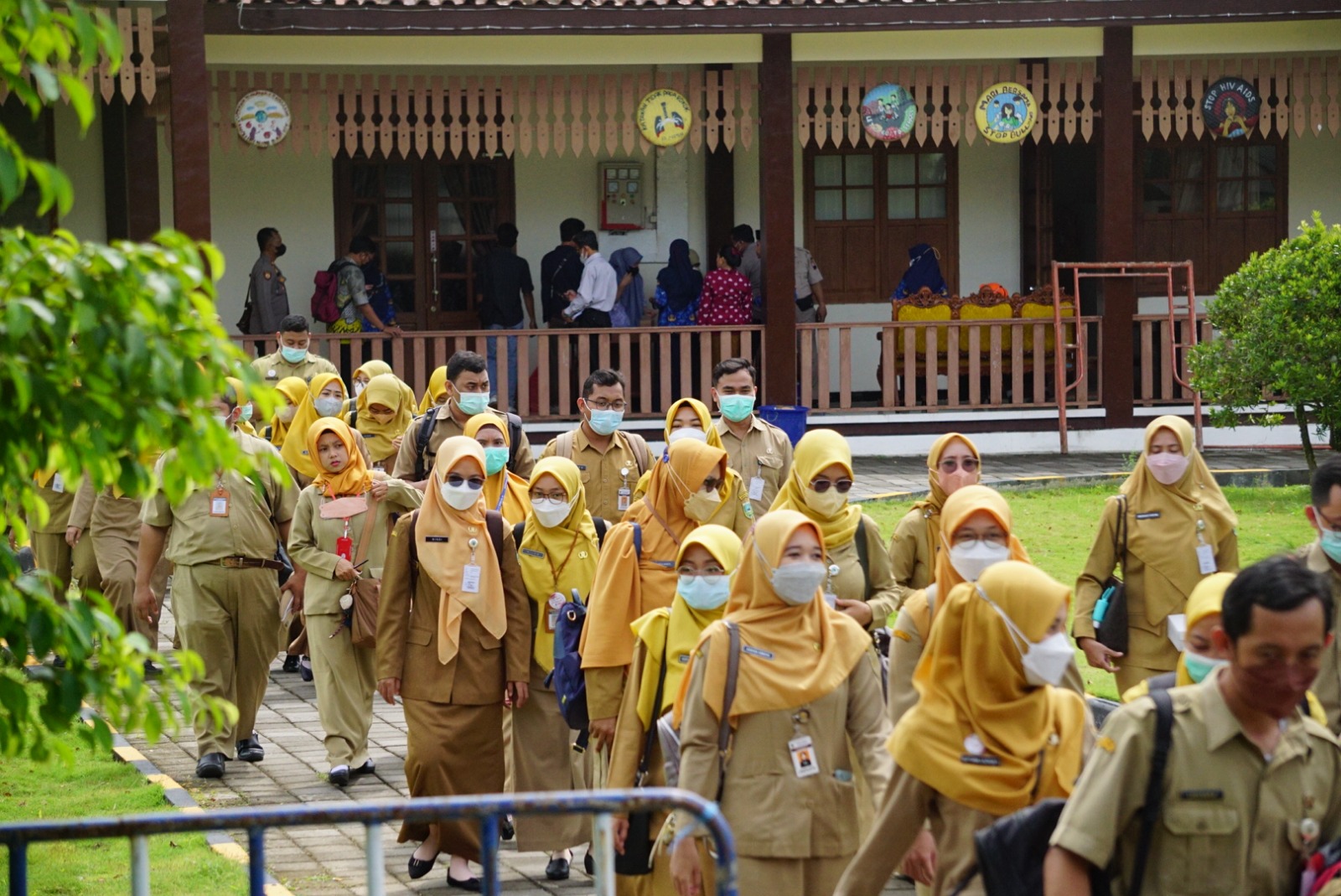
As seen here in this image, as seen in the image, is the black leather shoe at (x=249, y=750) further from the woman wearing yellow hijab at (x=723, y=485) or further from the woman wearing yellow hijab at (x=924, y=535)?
the woman wearing yellow hijab at (x=924, y=535)

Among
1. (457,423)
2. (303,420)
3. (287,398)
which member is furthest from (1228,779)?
(287,398)

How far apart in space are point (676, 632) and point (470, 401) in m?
4.37

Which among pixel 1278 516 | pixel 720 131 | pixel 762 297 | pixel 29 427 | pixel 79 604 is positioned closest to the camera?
pixel 29 427

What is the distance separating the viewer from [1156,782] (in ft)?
12.0

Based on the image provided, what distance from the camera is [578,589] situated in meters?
7.68

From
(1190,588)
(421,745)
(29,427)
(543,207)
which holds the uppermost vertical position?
(543,207)

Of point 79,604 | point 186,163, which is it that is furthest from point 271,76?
point 79,604

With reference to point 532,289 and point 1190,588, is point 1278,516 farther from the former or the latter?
point 532,289

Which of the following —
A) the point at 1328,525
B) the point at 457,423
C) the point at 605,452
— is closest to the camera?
the point at 1328,525

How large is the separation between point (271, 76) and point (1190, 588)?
10.6 m

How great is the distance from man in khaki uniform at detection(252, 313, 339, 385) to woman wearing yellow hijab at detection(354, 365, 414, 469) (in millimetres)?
1459

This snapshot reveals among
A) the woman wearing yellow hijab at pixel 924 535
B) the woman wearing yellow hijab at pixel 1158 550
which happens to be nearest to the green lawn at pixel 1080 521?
the woman wearing yellow hijab at pixel 1158 550

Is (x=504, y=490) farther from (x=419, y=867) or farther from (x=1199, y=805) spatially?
(x=1199, y=805)

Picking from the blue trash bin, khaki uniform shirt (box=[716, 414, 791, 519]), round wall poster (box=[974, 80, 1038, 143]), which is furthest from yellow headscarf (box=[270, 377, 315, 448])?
round wall poster (box=[974, 80, 1038, 143])
